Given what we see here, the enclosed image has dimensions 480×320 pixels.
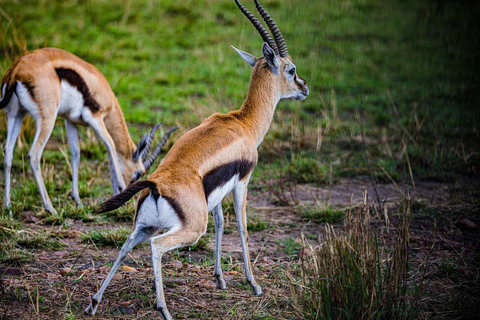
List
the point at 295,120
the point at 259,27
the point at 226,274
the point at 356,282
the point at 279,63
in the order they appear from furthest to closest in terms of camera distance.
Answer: the point at 295,120 < the point at 279,63 < the point at 259,27 < the point at 226,274 < the point at 356,282

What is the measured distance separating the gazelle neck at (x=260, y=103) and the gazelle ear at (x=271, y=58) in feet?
0.18

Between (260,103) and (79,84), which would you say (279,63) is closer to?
(260,103)

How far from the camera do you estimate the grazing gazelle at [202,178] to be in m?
2.99

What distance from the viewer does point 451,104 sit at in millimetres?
8672

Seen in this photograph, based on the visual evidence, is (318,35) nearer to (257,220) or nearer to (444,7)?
(444,7)

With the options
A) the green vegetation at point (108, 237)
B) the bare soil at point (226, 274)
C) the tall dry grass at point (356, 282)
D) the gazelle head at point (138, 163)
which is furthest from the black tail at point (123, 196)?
the gazelle head at point (138, 163)

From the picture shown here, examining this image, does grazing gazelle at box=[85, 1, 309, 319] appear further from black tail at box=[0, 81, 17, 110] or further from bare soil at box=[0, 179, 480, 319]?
black tail at box=[0, 81, 17, 110]

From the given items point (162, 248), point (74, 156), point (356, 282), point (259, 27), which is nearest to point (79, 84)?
point (74, 156)

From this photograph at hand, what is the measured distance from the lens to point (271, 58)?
416 cm

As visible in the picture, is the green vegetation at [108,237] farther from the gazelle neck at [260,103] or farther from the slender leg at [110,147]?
the gazelle neck at [260,103]

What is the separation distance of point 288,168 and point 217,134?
2751 mm

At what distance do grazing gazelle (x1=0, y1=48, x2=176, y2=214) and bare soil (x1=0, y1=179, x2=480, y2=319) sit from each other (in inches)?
35.7

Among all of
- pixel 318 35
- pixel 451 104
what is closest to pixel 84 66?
pixel 451 104

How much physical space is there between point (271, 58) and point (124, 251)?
1951 mm
